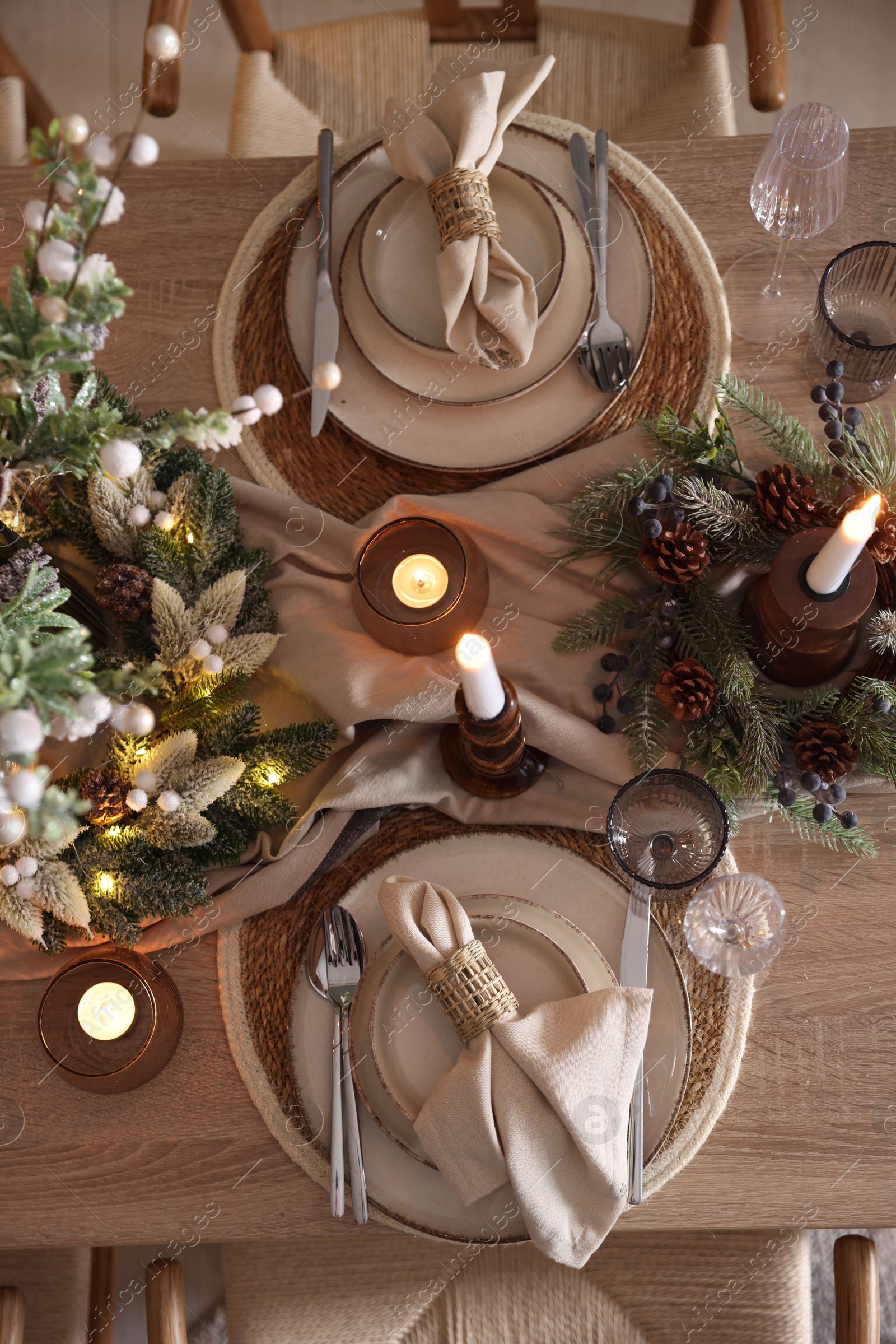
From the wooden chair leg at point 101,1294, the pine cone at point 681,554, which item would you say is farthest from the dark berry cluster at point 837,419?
the wooden chair leg at point 101,1294

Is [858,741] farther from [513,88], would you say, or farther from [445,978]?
[513,88]

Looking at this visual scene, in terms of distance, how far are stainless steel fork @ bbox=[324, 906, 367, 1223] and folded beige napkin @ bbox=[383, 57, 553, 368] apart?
0.53 metres

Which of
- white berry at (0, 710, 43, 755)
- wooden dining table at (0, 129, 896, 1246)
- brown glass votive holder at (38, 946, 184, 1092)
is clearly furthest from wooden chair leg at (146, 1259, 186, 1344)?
white berry at (0, 710, 43, 755)

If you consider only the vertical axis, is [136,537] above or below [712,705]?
above

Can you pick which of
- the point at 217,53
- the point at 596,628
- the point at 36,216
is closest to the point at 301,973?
the point at 596,628

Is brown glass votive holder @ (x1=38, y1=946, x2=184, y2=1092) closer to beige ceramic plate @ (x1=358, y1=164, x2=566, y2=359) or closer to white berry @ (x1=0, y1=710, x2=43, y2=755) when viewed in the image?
white berry @ (x1=0, y1=710, x2=43, y2=755)

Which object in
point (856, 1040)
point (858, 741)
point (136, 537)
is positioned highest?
point (136, 537)

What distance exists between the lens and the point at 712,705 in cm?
84

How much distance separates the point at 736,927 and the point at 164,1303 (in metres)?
0.66

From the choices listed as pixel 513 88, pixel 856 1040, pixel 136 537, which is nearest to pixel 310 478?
pixel 136 537

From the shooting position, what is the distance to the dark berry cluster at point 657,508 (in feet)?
2.68

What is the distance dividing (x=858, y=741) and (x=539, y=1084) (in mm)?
374

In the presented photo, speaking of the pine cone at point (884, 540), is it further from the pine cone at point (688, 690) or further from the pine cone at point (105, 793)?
the pine cone at point (105, 793)

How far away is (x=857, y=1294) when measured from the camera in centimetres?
92
